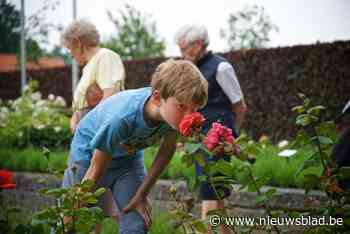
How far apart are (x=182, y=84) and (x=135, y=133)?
0.44 metres

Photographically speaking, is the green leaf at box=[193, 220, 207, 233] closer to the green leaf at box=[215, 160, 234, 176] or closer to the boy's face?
the green leaf at box=[215, 160, 234, 176]

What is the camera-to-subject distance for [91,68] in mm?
4207

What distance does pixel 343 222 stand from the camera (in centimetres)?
241

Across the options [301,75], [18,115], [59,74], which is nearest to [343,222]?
[301,75]

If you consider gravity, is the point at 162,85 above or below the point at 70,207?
above

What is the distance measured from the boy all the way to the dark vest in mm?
1131

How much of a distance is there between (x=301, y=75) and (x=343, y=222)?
7.35 meters

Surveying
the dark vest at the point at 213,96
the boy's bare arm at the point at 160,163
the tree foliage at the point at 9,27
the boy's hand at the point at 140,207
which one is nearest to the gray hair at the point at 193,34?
the dark vest at the point at 213,96

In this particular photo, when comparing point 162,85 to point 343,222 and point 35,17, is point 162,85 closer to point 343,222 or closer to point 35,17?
point 343,222

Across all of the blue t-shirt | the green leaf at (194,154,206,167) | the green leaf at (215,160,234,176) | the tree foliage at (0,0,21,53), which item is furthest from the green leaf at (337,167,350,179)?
the tree foliage at (0,0,21,53)

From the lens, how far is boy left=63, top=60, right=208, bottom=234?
2.75 metres

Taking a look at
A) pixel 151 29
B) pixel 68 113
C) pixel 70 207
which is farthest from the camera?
pixel 151 29

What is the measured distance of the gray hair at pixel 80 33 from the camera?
4254 millimetres

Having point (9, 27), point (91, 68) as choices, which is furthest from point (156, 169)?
point (9, 27)
